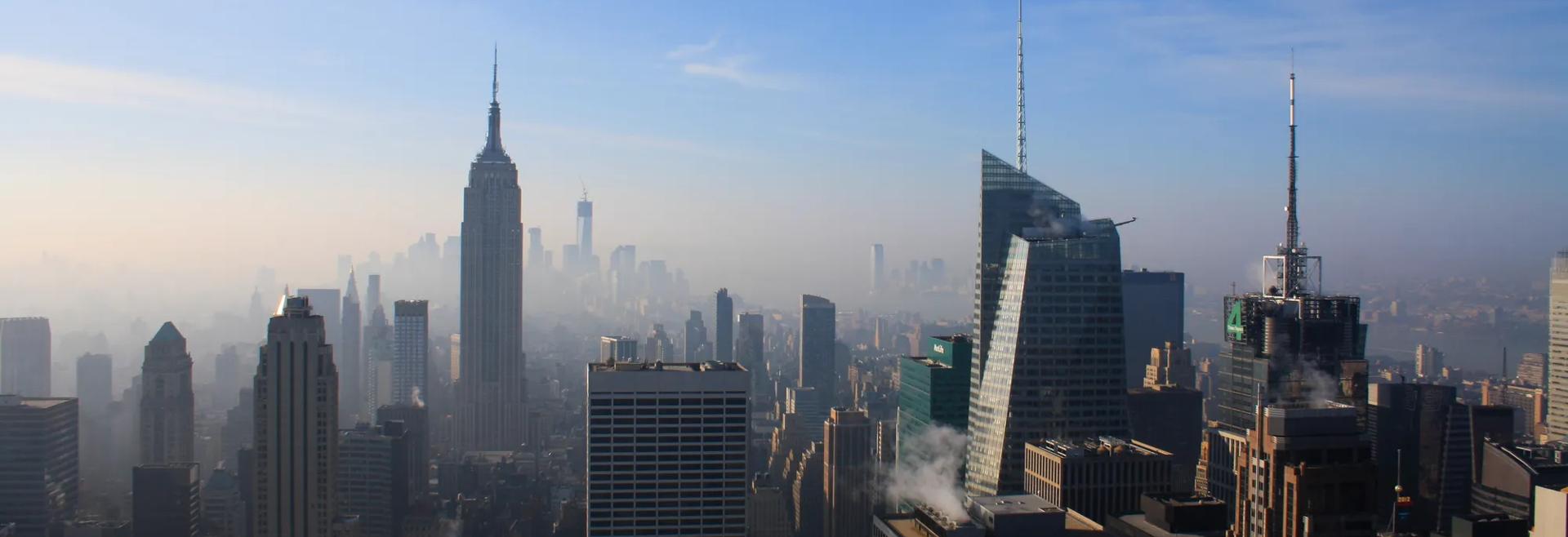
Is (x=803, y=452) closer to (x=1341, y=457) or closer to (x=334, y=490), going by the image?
(x=334, y=490)

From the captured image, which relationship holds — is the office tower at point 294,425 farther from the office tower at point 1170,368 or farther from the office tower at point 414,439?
the office tower at point 1170,368

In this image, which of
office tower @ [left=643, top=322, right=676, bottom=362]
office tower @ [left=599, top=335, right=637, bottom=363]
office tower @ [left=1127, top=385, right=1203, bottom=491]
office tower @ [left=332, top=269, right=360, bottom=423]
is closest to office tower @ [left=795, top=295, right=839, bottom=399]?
office tower @ [left=643, top=322, right=676, bottom=362]

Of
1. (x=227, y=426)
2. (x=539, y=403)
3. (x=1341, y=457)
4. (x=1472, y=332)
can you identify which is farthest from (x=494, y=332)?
(x=1341, y=457)

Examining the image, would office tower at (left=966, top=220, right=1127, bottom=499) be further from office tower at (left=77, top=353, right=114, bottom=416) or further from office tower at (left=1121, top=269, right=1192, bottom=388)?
office tower at (left=77, top=353, right=114, bottom=416)

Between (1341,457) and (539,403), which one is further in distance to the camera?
(539,403)

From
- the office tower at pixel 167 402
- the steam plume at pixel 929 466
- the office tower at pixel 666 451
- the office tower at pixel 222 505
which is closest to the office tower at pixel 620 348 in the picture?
the office tower at pixel 167 402

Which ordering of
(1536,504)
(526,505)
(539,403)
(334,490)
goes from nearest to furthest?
(1536,504)
(334,490)
(526,505)
(539,403)

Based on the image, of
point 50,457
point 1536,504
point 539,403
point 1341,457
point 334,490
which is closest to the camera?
point 1536,504
